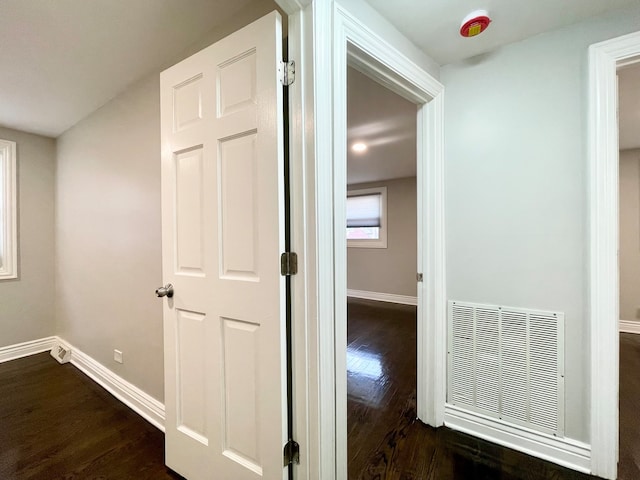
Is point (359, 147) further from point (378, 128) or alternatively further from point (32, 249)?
point (32, 249)

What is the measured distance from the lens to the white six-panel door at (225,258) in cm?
107

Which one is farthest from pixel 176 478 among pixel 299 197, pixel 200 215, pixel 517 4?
pixel 517 4

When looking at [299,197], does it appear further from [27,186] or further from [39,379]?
[27,186]

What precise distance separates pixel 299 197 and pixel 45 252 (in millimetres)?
3567

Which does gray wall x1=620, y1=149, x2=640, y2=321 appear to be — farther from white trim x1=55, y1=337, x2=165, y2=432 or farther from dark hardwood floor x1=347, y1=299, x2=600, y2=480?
white trim x1=55, y1=337, x2=165, y2=432

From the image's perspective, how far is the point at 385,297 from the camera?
5418 mm

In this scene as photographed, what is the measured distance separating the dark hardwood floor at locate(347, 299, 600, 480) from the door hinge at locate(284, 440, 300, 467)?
496mm

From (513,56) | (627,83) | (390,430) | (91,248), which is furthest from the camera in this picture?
(91,248)

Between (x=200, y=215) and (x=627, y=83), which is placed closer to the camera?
(x=200, y=215)

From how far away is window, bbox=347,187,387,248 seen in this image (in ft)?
18.0

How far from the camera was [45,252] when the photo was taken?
3.04 meters

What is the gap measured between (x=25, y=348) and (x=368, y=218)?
17.2 ft

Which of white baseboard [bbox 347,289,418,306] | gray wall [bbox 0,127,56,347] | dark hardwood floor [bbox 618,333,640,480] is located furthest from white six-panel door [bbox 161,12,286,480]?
white baseboard [bbox 347,289,418,306]

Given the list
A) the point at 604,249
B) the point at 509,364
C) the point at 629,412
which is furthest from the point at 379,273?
the point at 604,249
